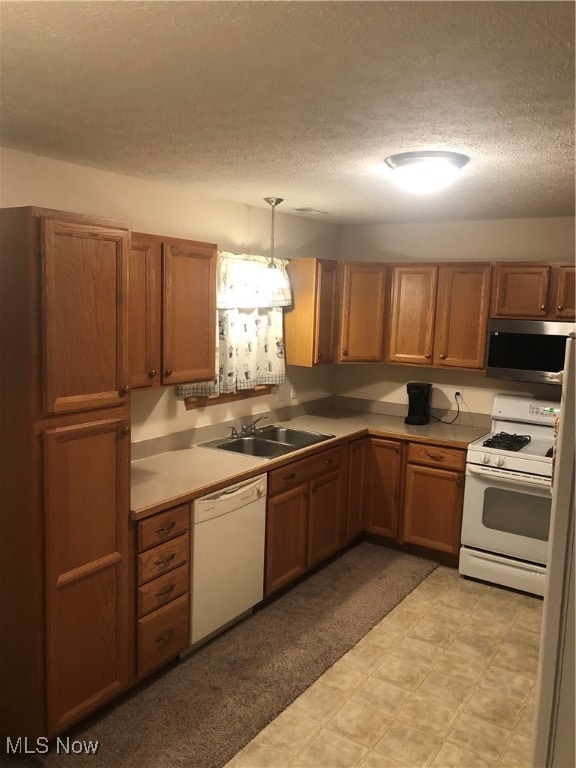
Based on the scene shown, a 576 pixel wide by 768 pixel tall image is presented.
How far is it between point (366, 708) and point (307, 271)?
2691 mm

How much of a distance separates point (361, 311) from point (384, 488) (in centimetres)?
131

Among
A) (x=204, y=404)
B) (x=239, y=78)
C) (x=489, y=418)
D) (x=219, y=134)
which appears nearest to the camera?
(x=239, y=78)

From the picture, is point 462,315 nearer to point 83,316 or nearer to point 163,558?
point 163,558

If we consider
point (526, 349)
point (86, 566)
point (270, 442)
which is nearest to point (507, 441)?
point (526, 349)

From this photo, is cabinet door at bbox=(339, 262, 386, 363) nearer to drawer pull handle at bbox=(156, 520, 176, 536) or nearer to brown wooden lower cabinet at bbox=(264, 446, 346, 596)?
brown wooden lower cabinet at bbox=(264, 446, 346, 596)

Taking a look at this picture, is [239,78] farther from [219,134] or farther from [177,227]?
[177,227]

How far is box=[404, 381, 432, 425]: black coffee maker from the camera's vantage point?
455 cm

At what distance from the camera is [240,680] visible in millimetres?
2871

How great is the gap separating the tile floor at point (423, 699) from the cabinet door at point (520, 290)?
1.86 metres

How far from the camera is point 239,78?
1659 millimetres

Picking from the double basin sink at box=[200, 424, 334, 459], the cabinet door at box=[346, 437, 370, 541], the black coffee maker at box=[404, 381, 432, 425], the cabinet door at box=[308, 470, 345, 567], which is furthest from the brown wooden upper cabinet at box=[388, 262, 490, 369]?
the cabinet door at box=[308, 470, 345, 567]

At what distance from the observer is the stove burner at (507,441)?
388 cm

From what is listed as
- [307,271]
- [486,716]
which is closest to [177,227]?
[307,271]

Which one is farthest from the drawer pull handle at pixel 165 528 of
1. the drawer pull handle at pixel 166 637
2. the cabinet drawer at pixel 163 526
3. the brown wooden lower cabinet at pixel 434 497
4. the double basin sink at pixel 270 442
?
the brown wooden lower cabinet at pixel 434 497
